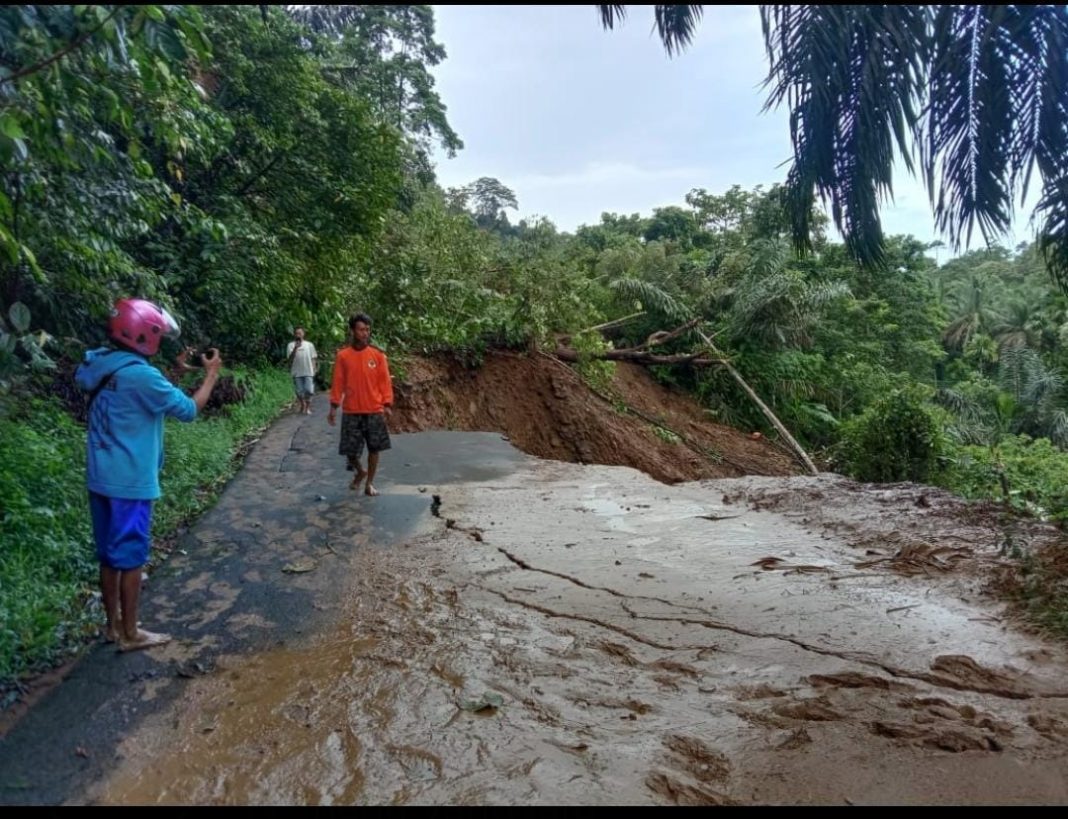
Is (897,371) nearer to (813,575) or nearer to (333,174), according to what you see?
(333,174)

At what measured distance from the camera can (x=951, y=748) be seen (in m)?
2.53

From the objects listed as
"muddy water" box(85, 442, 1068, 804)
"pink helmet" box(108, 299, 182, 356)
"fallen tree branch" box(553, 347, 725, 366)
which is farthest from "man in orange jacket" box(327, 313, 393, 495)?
"fallen tree branch" box(553, 347, 725, 366)

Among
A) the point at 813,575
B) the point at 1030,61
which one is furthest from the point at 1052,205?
the point at 813,575

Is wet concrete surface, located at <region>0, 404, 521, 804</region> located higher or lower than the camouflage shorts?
lower

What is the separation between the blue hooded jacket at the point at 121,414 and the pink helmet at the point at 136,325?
0.20 ft

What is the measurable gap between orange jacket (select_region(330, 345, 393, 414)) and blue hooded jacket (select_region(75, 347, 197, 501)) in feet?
11.1

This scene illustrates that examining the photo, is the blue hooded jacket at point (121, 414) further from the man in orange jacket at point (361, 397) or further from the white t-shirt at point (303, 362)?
the white t-shirt at point (303, 362)

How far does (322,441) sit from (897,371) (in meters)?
18.7

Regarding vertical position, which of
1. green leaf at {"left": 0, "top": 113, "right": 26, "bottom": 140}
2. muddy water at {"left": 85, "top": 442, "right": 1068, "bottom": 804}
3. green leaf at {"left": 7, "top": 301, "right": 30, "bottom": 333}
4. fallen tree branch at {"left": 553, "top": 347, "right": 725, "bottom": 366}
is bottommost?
muddy water at {"left": 85, "top": 442, "right": 1068, "bottom": 804}

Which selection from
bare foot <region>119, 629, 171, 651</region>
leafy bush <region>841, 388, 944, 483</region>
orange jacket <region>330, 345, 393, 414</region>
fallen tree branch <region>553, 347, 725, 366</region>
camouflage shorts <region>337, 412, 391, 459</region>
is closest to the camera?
bare foot <region>119, 629, 171, 651</region>

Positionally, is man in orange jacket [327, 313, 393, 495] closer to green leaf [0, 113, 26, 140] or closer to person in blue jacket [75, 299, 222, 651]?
person in blue jacket [75, 299, 222, 651]

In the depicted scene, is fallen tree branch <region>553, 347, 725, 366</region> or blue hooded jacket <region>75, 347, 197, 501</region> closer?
blue hooded jacket <region>75, 347, 197, 501</region>

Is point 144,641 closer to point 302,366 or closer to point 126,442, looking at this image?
point 126,442

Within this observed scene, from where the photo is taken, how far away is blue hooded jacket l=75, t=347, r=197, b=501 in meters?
3.30
